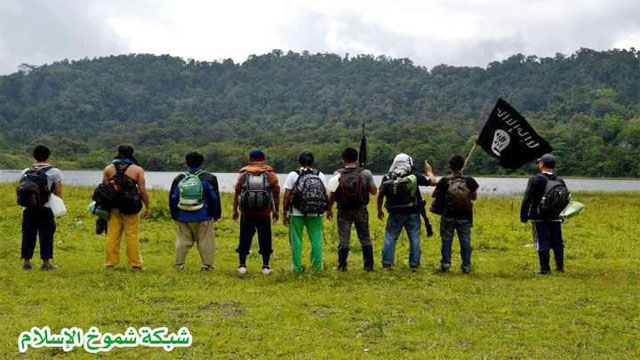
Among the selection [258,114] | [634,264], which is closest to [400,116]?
[258,114]

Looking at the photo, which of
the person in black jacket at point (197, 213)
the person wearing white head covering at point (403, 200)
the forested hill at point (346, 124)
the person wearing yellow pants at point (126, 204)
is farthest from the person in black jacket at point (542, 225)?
the forested hill at point (346, 124)

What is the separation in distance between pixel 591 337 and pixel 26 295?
7128 millimetres

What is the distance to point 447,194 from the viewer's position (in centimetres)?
1039

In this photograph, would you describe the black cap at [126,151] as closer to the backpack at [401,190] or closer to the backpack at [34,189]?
the backpack at [34,189]

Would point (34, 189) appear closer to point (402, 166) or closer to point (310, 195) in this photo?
point (310, 195)

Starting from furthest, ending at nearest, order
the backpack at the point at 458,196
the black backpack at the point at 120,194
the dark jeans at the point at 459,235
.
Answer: the dark jeans at the point at 459,235, the backpack at the point at 458,196, the black backpack at the point at 120,194

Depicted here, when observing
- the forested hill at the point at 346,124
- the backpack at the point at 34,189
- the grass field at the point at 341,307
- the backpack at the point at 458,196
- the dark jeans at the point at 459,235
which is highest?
the forested hill at the point at 346,124

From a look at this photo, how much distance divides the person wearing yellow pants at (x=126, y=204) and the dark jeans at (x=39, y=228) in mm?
977

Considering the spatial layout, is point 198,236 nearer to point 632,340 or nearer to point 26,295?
point 26,295

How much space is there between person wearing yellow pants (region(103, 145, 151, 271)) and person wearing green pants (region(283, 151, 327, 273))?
2.33 metres

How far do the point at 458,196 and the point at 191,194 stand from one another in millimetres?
4410

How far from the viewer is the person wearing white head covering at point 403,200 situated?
10.3m

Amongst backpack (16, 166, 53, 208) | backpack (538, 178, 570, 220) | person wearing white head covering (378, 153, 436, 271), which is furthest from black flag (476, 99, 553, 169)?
backpack (16, 166, 53, 208)

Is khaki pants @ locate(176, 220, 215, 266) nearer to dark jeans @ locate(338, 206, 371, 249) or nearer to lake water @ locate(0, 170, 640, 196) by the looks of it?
dark jeans @ locate(338, 206, 371, 249)
